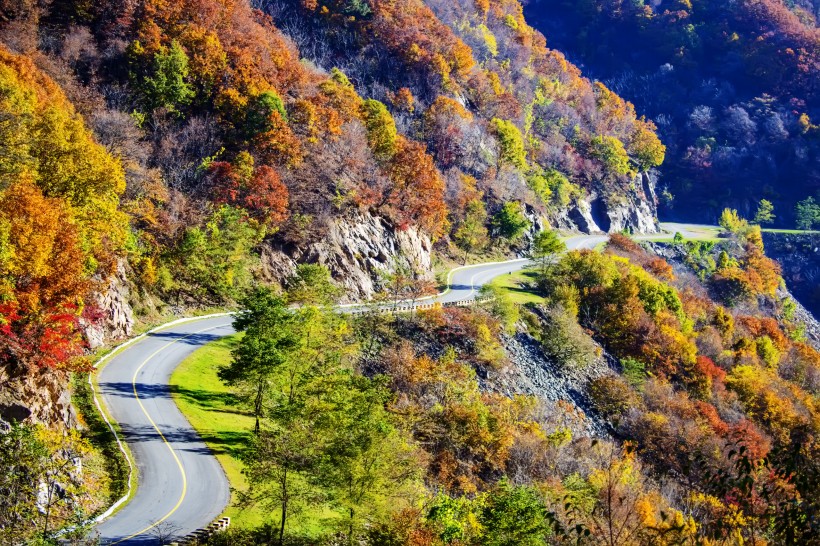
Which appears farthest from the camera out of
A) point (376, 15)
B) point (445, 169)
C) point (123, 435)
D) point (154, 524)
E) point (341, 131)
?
point (376, 15)

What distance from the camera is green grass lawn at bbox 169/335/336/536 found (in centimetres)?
2708

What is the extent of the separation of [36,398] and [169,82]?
3875 cm

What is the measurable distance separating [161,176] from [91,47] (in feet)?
52.7

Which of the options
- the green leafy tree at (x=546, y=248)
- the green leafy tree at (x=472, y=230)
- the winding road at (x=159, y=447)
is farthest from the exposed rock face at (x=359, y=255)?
the green leafy tree at (x=546, y=248)

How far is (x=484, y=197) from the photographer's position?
8425 centimetres

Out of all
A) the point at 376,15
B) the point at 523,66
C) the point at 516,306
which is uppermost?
the point at 523,66

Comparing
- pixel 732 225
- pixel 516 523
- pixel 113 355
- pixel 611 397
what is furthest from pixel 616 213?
pixel 516 523

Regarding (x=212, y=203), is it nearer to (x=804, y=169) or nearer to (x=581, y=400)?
(x=581, y=400)

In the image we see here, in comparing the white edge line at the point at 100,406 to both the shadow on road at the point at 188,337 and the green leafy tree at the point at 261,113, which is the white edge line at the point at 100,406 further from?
the green leafy tree at the point at 261,113

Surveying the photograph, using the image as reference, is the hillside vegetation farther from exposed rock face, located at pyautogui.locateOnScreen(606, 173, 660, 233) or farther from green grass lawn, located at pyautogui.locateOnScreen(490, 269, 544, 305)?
exposed rock face, located at pyautogui.locateOnScreen(606, 173, 660, 233)

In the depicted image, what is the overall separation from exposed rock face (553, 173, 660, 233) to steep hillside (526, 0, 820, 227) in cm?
3127

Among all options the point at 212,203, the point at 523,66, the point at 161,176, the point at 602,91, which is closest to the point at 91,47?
the point at 161,176

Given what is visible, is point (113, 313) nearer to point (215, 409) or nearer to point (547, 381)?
point (215, 409)

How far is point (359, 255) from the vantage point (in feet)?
193
